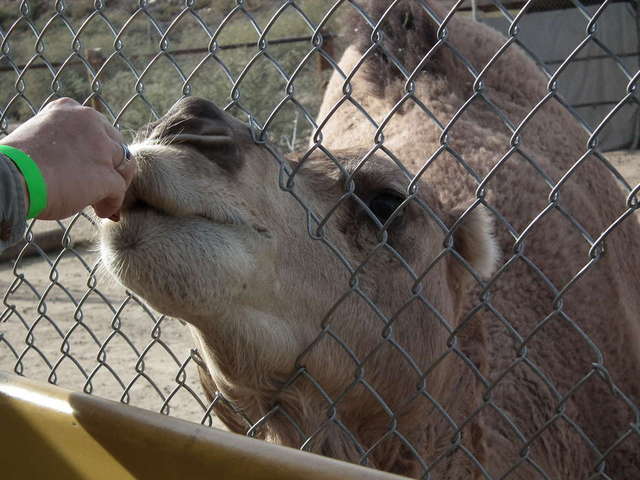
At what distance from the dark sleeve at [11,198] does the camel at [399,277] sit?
35 cm

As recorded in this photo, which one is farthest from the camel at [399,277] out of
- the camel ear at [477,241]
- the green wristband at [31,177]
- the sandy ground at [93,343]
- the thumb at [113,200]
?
the sandy ground at [93,343]

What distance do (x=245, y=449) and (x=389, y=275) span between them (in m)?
1.13

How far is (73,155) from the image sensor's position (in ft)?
5.57

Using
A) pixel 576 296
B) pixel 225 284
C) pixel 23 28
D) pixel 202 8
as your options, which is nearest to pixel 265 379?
pixel 225 284

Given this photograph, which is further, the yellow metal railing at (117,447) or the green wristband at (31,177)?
the green wristband at (31,177)

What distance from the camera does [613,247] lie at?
3.80 m

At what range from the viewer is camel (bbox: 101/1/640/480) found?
196 centimetres

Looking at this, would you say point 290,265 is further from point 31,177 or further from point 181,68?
point 181,68

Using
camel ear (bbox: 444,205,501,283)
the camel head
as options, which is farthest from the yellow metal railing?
camel ear (bbox: 444,205,501,283)

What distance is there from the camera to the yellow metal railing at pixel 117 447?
1501 millimetres

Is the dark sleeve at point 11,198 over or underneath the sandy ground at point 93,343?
over

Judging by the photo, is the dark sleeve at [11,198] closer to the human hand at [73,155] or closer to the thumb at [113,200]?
the human hand at [73,155]

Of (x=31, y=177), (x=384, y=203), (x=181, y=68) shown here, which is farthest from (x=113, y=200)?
(x=181, y=68)

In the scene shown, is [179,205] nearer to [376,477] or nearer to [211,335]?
[211,335]
